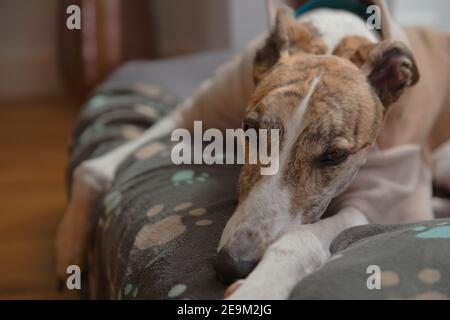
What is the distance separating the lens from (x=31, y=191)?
2.51 metres

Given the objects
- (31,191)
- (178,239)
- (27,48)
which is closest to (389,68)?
(178,239)

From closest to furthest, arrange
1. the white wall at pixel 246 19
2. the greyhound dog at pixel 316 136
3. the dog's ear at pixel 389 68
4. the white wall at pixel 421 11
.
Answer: the greyhound dog at pixel 316 136, the dog's ear at pixel 389 68, the white wall at pixel 421 11, the white wall at pixel 246 19

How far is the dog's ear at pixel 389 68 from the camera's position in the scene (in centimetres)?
124

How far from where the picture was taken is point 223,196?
133 centimetres

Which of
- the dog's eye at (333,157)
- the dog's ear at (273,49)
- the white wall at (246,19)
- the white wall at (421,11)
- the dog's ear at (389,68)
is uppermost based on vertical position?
the white wall at (246,19)

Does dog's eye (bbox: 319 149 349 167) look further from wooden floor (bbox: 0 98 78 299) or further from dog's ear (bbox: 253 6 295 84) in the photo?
wooden floor (bbox: 0 98 78 299)

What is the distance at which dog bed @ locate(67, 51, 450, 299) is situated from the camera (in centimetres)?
90

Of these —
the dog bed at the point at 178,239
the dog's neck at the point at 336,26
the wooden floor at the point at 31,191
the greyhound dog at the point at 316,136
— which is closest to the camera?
the dog bed at the point at 178,239

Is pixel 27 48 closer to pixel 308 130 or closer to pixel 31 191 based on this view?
pixel 31 191

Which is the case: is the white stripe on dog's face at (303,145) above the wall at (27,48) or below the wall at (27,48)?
below

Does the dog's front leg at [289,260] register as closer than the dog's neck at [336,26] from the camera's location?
Yes

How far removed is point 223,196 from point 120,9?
2.39 metres

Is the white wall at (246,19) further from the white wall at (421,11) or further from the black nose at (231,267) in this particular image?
the black nose at (231,267)

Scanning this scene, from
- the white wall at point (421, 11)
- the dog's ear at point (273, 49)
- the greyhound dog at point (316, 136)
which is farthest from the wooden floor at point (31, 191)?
the white wall at point (421, 11)
